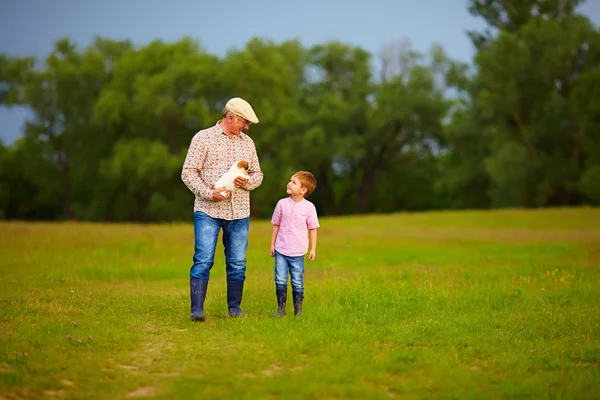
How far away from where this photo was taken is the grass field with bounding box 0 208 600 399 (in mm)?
6438

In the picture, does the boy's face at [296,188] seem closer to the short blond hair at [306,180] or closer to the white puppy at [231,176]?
the short blond hair at [306,180]

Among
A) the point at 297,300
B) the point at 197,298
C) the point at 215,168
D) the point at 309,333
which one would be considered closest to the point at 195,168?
the point at 215,168

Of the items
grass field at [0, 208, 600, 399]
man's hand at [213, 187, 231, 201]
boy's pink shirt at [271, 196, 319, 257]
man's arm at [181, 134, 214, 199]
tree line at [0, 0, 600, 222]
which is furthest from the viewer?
tree line at [0, 0, 600, 222]

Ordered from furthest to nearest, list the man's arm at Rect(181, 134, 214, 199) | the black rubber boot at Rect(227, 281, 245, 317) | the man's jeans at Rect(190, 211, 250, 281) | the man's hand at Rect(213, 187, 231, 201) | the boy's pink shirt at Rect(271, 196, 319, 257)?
1. the black rubber boot at Rect(227, 281, 245, 317)
2. the boy's pink shirt at Rect(271, 196, 319, 257)
3. the man's jeans at Rect(190, 211, 250, 281)
4. the man's arm at Rect(181, 134, 214, 199)
5. the man's hand at Rect(213, 187, 231, 201)

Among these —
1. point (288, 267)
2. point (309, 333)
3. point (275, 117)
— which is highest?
point (275, 117)

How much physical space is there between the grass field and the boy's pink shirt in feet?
2.90

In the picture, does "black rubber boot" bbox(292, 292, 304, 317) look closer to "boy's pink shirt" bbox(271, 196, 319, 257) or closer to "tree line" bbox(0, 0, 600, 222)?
"boy's pink shirt" bbox(271, 196, 319, 257)

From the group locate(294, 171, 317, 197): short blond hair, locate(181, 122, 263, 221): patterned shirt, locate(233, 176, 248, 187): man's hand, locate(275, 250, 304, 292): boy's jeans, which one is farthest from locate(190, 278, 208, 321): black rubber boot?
locate(294, 171, 317, 197): short blond hair

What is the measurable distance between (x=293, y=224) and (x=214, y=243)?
1009 millimetres

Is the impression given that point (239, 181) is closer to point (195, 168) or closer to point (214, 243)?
point (195, 168)

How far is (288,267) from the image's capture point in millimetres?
9820

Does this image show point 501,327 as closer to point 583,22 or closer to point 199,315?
point 199,315

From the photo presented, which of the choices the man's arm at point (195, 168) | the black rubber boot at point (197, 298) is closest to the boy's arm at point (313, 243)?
the black rubber boot at point (197, 298)

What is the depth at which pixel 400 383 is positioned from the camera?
6.52m
